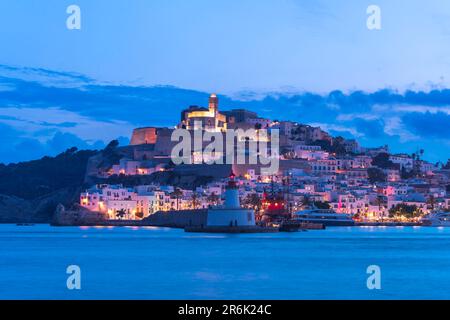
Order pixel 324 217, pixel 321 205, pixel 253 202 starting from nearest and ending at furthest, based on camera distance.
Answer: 1. pixel 253 202
2. pixel 324 217
3. pixel 321 205

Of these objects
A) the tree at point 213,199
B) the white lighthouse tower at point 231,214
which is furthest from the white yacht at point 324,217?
the white lighthouse tower at point 231,214

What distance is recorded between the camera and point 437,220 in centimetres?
7712

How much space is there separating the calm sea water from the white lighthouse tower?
3.04m

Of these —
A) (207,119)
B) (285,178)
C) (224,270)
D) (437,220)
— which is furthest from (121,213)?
(224,270)

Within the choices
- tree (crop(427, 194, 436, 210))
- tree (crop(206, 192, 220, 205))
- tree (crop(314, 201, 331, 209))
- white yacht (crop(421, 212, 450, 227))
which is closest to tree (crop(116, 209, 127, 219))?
tree (crop(206, 192, 220, 205))

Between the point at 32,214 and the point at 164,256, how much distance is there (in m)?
63.9

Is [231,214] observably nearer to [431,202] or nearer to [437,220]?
[437,220]

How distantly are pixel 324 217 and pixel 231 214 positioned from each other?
2636cm

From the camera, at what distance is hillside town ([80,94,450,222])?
7069 cm

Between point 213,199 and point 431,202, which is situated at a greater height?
point 213,199

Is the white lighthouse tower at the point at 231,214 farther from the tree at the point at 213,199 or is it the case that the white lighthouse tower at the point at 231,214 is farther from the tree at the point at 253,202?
the tree at the point at 213,199

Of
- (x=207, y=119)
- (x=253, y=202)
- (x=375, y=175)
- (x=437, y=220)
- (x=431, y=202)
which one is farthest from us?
(x=375, y=175)
